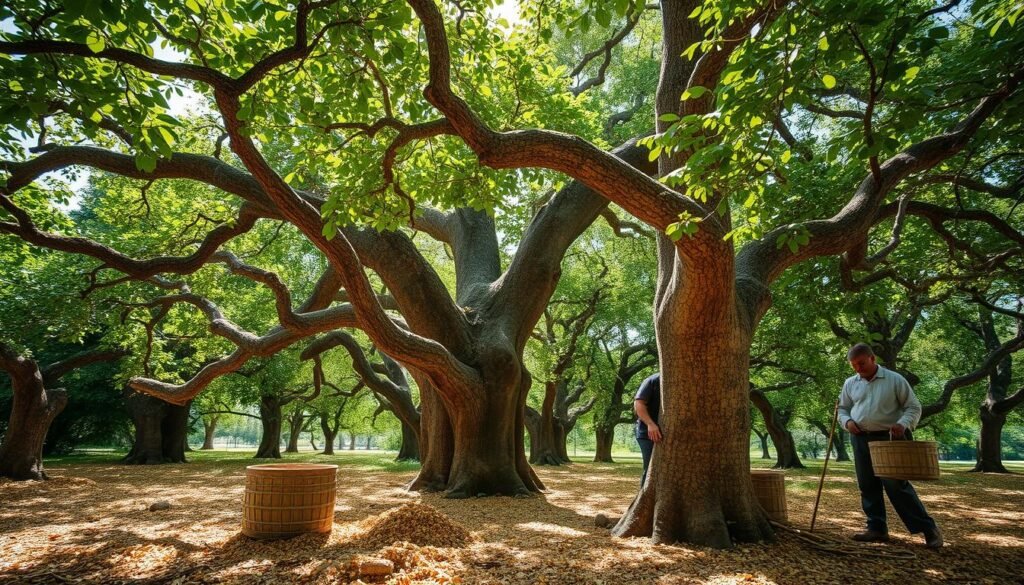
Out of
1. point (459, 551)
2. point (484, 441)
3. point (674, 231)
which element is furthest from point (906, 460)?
point (484, 441)

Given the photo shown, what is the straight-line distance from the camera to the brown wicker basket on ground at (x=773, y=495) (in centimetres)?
512

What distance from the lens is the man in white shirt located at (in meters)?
4.62

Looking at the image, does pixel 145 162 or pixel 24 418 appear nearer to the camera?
pixel 145 162

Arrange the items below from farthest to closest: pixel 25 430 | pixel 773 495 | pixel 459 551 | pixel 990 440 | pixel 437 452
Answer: pixel 990 440
pixel 25 430
pixel 437 452
pixel 773 495
pixel 459 551

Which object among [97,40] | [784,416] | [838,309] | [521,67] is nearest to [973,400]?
[784,416]

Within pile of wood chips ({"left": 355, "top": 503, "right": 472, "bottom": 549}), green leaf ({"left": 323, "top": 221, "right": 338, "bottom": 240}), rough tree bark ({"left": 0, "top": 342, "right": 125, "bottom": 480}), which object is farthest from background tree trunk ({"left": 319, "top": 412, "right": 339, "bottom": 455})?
green leaf ({"left": 323, "top": 221, "right": 338, "bottom": 240})

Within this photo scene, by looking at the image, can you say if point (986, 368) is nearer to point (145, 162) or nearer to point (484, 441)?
point (484, 441)

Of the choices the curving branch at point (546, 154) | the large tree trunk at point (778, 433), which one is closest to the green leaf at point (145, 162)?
the curving branch at point (546, 154)

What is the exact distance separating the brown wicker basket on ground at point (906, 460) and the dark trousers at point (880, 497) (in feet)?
1.02

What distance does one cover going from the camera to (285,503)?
459 cm

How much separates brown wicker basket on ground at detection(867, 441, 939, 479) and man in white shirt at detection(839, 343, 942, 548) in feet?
1.19

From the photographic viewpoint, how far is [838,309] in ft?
24.8

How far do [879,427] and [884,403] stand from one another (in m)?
0.23

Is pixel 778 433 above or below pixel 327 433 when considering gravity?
above
